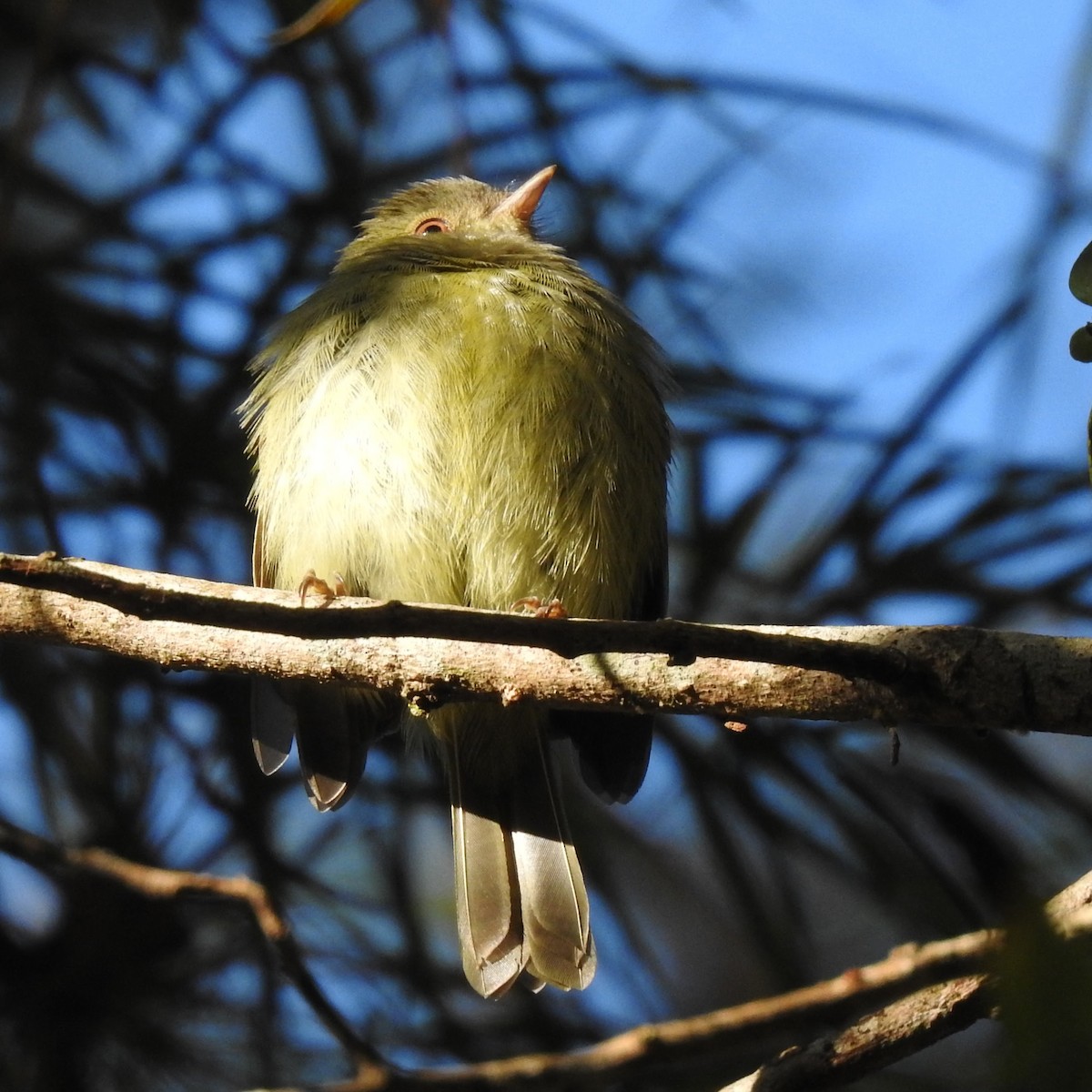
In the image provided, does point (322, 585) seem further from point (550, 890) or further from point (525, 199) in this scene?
point (525, 199)

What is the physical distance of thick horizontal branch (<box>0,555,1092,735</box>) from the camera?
80.7 inches

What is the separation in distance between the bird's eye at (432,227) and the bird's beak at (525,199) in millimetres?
150

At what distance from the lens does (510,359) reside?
11.2 feet

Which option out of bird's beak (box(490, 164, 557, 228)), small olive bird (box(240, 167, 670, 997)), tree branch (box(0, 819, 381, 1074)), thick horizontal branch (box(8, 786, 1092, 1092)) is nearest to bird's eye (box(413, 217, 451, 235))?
bird's beak (box(490, 164, 557, 228))

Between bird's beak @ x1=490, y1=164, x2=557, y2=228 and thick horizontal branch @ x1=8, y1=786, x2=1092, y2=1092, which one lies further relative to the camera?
bird's beak @ x1=490, y1=164, x2=557, y2=228

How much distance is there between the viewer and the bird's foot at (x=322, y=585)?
312cm

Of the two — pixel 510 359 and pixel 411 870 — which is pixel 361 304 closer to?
pixel 510 359

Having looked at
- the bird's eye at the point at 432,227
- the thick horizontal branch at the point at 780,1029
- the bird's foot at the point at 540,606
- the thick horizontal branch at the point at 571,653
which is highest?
the bird's eye at the point at 432,227

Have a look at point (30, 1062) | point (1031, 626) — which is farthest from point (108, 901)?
point (1031, 626)

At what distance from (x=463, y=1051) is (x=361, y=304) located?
79.4 inches

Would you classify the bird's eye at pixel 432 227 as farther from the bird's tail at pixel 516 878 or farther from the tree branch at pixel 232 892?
the tree branch at pixel 232 892

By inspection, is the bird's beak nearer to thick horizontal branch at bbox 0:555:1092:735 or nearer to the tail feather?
the tail feather

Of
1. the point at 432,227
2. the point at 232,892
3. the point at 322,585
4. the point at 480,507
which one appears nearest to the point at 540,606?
the point at 480,507

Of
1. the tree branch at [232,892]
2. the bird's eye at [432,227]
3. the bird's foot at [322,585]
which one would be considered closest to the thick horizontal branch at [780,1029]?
the tree branch at [232,892]
